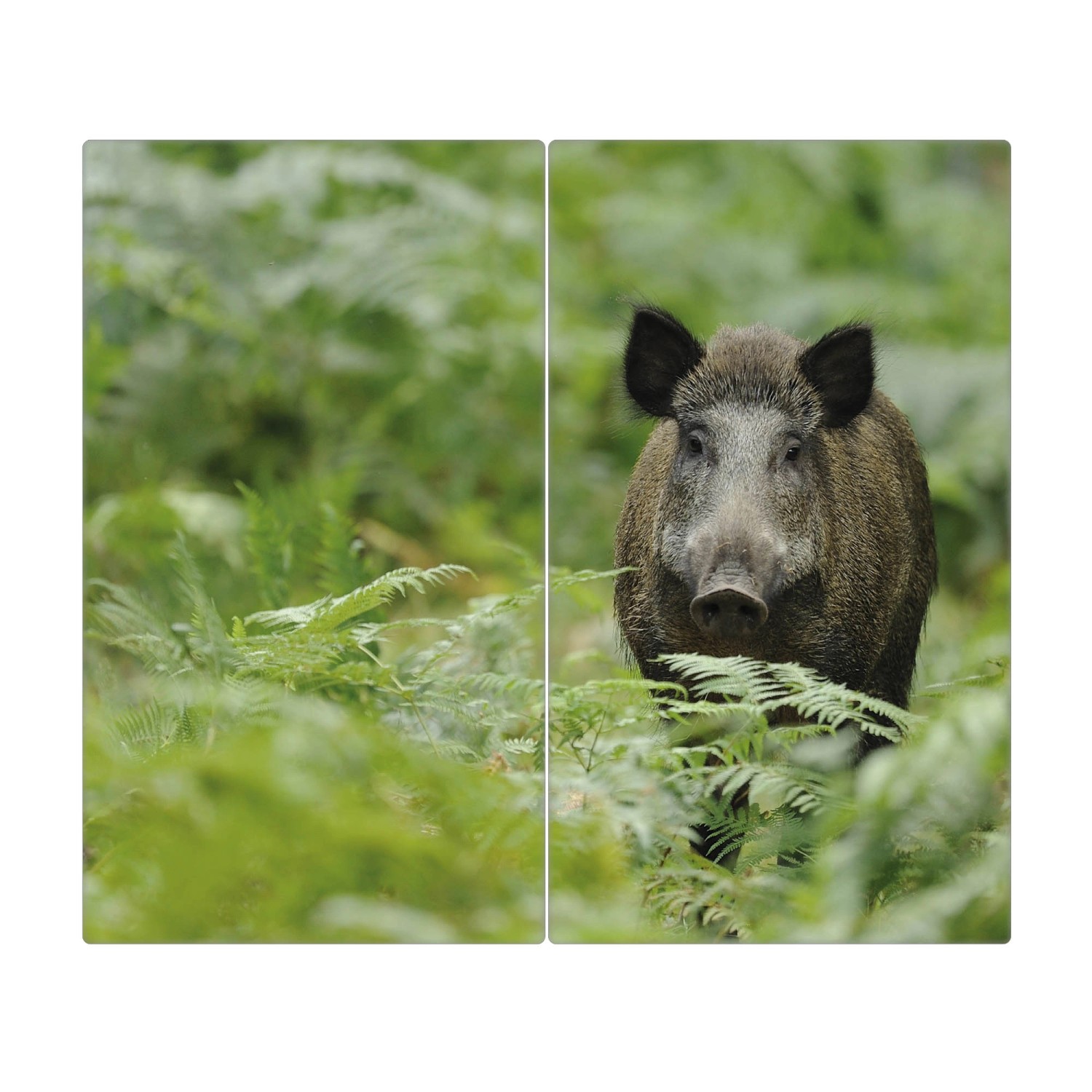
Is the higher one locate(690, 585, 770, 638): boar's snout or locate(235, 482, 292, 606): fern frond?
locate(235, 482, 292, 606): fern frond

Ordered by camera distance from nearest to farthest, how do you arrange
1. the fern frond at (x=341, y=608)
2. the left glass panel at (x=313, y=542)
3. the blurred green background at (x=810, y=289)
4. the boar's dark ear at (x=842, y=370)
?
the left glass panel at (x=313, y=542)
the fern frond at (x=341, y=608)
the boar's dark ear at (x=842, y=370)
the blurred green background at (x=810, y=289)

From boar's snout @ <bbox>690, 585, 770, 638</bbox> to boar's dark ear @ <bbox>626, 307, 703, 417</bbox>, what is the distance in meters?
0.91

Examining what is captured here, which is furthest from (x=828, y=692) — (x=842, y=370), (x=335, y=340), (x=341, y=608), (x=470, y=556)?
(x=335, y=340)

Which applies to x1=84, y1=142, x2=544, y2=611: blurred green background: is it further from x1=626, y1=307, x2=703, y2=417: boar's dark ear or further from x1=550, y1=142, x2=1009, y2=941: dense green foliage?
x1=626, y1=307, x2=703, y2=417: boar's dark ear

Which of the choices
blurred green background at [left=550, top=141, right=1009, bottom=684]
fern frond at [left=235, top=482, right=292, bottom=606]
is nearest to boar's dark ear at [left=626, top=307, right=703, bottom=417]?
blurred green background at [left=550, top=141, right=1009, bottom=684]

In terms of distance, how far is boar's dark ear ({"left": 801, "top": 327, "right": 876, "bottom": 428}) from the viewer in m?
5.24

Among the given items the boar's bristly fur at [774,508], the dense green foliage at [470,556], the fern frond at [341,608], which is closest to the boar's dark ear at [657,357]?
the boar's bristly fur at [774,508]

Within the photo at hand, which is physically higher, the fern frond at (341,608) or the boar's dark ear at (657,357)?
the boar's dark ear at (657,357)

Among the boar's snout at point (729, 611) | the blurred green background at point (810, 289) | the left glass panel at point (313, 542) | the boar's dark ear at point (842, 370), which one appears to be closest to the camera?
the left glass panel at point (313, 542)

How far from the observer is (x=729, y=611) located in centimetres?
487

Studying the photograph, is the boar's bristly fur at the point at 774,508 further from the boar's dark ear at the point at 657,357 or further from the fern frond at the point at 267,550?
the fern frond at the point at 267,550

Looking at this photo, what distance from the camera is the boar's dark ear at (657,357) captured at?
5355mm

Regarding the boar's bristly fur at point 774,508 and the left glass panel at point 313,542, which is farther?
the boar's bristly fur at point 774,508

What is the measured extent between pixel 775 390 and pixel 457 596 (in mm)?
2460
